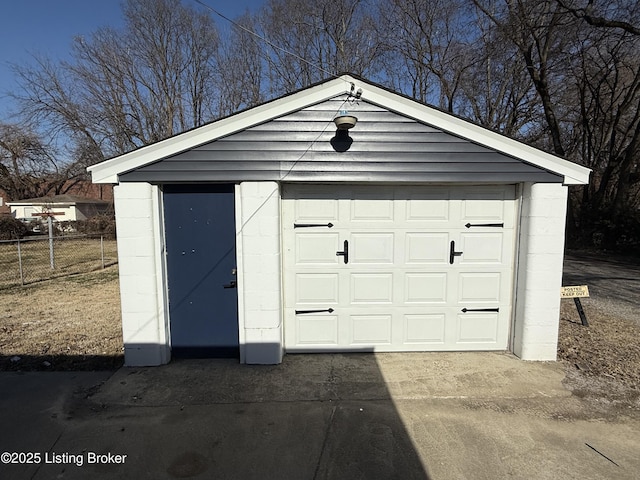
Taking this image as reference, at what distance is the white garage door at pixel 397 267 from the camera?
169 inches

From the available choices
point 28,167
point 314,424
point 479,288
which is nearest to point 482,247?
point 479,288

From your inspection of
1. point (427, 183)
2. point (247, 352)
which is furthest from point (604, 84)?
point (247, 352)

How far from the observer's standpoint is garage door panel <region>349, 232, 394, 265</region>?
4.32 metres

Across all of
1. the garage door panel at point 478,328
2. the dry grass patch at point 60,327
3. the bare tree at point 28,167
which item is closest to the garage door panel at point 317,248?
the garage door panel at point 478,328

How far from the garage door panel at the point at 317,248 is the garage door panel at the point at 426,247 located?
888mm

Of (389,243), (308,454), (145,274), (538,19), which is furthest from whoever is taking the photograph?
(538,19)

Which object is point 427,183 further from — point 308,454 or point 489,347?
point 308,454

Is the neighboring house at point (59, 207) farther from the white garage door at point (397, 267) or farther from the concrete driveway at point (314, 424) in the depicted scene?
the white garage door at point (397, 267)

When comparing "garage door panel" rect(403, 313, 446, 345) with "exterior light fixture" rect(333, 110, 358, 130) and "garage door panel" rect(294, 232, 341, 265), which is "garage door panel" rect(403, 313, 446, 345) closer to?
"garage door panel" rect(294, 232, 341, 265)

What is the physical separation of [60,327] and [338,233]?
4.62 metres

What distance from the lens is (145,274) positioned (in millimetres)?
3967

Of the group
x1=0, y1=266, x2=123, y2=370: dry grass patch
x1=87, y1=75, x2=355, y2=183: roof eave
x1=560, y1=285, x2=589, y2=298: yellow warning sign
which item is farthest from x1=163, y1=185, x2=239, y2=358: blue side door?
x1=560, y1=285, x2=589, y2=298: yellow warning sign

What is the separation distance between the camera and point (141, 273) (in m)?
3.96

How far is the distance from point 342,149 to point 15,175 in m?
32.6
